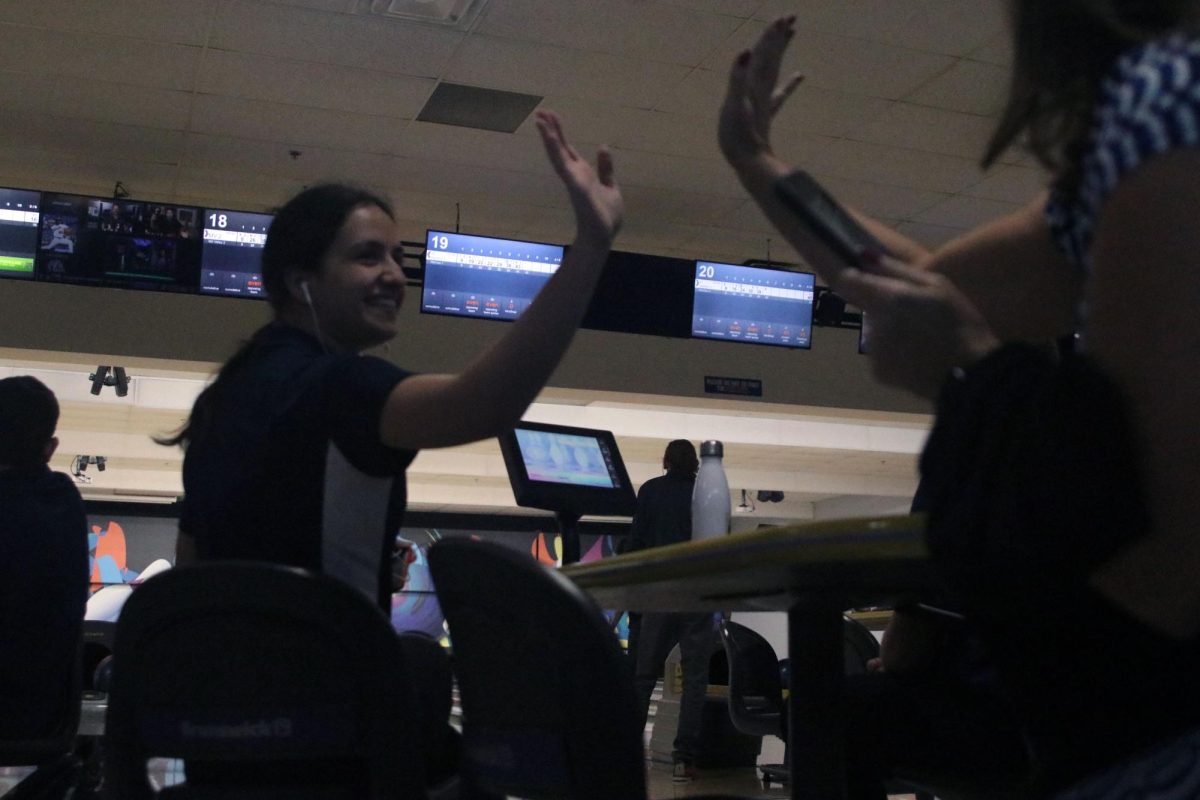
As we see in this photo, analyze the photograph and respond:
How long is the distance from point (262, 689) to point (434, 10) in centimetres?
423

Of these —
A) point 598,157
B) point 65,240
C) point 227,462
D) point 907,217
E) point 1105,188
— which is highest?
point 907,217

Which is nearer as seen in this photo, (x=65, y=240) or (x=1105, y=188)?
(x=1105, y=188)

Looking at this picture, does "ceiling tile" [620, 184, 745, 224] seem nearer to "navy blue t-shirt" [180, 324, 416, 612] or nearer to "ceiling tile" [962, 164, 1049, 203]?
"ceiling tile" [962, 164, 1049, 203]

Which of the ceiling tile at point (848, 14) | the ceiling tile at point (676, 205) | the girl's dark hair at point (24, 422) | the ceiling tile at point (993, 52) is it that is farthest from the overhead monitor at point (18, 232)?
the ceiling tile at point (993, 52)

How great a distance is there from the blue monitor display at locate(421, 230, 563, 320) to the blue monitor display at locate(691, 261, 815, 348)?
925 millimetres

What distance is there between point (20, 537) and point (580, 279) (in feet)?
5.96

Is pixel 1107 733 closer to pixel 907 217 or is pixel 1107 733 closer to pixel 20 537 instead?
pixel 20 537

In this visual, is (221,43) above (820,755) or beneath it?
above

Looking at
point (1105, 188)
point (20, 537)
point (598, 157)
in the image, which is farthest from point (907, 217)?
point (1105, 188)

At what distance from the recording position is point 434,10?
4934 mm

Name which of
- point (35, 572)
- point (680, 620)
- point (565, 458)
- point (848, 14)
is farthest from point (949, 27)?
point (35, 572)

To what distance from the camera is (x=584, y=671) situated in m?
0.97

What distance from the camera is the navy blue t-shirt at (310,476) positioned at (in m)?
1.26

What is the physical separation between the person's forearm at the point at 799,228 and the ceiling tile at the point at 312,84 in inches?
182
